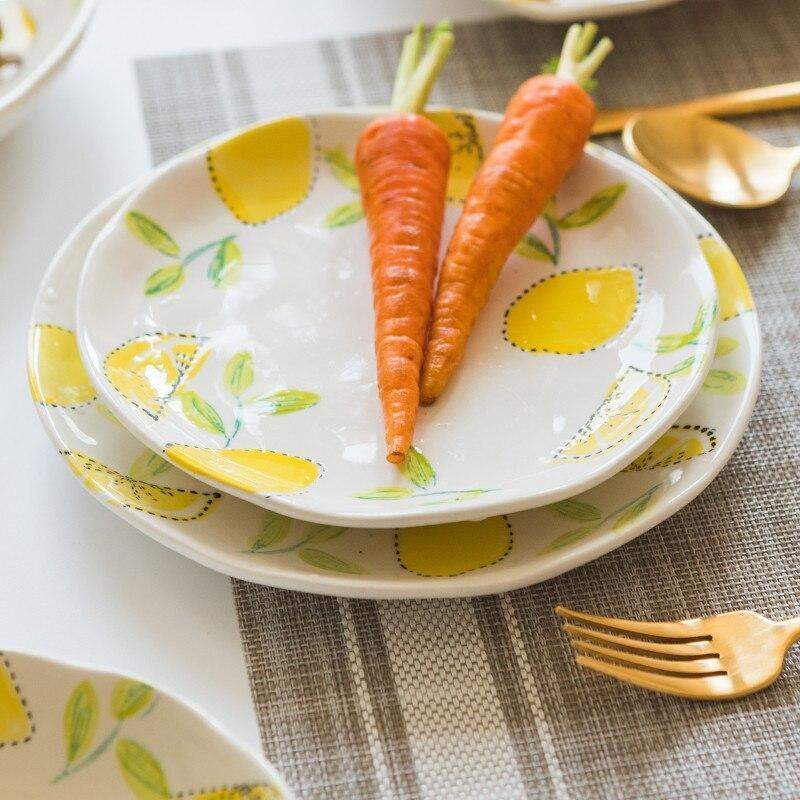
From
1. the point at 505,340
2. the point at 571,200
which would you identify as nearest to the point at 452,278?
the point at 505,340

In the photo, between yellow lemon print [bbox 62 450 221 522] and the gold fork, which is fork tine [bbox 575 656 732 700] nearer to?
the gold fork

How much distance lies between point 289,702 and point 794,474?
47cm

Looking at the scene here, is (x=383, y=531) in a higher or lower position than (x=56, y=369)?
lower

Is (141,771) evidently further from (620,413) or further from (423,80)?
(423,80)

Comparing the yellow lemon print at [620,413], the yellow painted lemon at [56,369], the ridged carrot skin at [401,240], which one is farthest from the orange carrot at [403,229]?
the yellow painted lemon at [56,369]

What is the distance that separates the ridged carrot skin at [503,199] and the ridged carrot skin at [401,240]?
19 mm

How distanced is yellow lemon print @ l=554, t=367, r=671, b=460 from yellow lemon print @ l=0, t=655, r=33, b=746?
0.42 m

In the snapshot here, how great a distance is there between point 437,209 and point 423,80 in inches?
7.4

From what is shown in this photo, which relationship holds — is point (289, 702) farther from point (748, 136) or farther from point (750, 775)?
point (748, 136)

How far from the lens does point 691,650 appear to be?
2.48 feet

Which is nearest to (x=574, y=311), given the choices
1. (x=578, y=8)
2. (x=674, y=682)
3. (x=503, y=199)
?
(x=503, y=199)

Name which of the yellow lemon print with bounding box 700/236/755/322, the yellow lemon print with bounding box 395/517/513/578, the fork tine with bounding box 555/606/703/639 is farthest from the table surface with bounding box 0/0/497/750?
the yellow lemon print with bounding box 700/236/755/322

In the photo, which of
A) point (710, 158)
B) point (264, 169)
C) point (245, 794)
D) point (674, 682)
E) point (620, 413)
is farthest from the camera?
point (710, 158)

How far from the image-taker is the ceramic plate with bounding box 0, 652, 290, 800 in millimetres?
636
